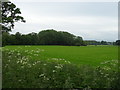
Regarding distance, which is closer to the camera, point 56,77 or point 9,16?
point 56,77

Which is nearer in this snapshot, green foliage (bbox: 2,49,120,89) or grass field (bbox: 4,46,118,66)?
green foliage (bbox: 2,49,120,89)

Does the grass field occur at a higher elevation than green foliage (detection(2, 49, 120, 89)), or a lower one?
higher

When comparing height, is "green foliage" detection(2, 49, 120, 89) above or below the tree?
below

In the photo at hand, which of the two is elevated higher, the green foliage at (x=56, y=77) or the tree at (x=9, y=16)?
the tree at (x=9, y=16)

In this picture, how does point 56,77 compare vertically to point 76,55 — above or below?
below

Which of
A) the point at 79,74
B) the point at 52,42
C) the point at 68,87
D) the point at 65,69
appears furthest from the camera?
the point at 52,42

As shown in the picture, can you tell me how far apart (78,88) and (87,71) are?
70.5 inches

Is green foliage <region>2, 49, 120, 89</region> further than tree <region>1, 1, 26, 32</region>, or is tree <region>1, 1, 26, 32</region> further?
tree <region>1, 1, 26, 32</region>

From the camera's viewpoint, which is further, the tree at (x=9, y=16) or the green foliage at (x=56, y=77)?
the tree at (x=9, y=16)

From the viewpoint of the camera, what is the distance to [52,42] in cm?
7175

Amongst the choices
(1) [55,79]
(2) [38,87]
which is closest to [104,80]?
(1) [55,79]

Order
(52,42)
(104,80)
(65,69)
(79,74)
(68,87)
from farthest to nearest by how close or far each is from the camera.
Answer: (52,42)
(65,69)
(79,74)
(104,80)
(68,87)

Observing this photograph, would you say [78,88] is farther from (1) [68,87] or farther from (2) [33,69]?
(2) [33,69]

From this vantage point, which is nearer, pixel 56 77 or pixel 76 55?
pixel 56 77
